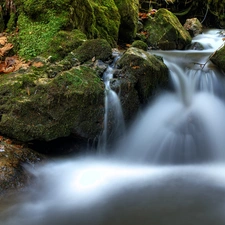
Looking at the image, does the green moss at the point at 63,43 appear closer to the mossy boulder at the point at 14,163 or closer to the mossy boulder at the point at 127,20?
the mossy boulder at the point at 14,163

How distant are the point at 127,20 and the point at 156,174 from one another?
15.1 ft

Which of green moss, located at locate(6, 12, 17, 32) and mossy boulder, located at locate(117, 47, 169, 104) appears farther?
green moss, located at locate(6, 12, 17, 32)

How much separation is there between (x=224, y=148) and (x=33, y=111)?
2857mm

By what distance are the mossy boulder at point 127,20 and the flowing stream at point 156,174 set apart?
2.20m

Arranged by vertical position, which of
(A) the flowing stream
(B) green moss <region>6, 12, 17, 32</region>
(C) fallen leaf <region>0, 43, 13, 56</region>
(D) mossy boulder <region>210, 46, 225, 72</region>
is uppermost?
(B) green moss <region>6, 12, 17, 32</region>

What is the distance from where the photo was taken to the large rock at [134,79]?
4.02 m

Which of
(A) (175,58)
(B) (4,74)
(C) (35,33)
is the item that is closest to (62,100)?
(B) (4,74)

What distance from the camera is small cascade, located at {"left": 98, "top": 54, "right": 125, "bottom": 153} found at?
388 cm

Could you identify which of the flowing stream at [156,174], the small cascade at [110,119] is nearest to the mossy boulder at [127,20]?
the flowing stream at [156,174]

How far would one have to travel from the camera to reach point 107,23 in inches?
235

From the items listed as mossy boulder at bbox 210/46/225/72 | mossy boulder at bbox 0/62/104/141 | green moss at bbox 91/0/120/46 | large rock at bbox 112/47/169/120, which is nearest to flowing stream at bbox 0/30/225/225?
mossy boulder at bbox 210/46/225/72

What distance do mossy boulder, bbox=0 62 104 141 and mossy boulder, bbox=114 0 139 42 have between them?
Result: 3.67 metres

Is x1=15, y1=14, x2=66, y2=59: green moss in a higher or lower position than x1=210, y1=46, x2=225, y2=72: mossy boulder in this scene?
higher

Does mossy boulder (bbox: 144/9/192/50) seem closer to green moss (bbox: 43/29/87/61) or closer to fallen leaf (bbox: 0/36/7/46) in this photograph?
green moss (bbox: 43/29/87/61)
